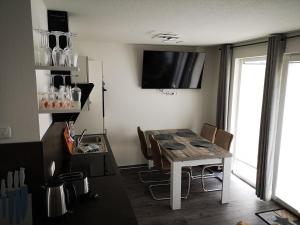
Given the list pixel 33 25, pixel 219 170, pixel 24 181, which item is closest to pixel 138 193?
pixel 219 170

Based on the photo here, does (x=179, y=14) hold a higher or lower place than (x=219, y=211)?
higher

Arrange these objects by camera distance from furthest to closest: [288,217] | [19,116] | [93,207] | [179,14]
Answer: [288,217], [179,14], [93,207], [19,116]

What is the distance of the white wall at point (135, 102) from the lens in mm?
4184

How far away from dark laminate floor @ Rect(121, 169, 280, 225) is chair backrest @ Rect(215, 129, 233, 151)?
0.74 m

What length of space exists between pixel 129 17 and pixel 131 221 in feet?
5.74

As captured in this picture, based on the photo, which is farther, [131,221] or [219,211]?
[219,211]

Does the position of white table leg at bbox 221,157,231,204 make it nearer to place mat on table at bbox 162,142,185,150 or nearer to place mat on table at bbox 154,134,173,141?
place mat on table at bbox 162,142,185,150

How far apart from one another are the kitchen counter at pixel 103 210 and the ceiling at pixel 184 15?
4.86 feet

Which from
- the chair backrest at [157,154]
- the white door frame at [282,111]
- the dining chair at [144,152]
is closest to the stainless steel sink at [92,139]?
the dining chair at [144,152]

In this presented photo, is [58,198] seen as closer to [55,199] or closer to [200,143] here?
[55,199]

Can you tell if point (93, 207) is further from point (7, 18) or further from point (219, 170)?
point (219, 170)

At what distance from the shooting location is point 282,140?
320cm

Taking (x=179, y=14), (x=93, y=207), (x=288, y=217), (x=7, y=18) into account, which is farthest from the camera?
(x=288, y=217)

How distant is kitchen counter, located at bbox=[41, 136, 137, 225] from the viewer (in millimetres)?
1492
